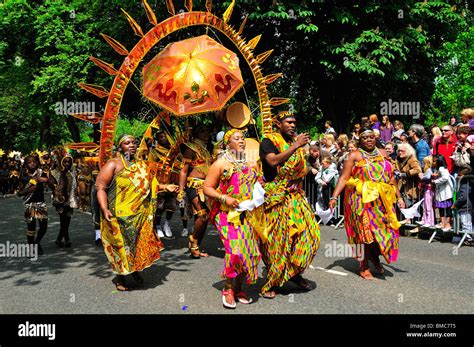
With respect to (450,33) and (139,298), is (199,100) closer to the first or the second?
(139,298)

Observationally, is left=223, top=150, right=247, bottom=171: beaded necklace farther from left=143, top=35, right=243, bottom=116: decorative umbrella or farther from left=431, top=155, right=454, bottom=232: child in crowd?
left=431, top=155, right=454, bottom=232: child in crowd

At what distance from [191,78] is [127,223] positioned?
2960 millimetres

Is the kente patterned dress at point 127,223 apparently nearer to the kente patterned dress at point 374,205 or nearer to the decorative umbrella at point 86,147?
the decorative umbrella at point 86,147

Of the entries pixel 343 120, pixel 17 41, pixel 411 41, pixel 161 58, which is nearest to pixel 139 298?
pixel 161 58

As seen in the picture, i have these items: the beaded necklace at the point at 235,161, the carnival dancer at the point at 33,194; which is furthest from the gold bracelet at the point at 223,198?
the carnival dancer at the point at 33,194

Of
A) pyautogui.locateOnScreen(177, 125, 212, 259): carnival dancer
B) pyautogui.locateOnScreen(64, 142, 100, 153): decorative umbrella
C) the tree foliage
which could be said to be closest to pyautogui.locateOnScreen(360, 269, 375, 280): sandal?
pyautogui.locateOnScreen(177, 125, 212, 259): carnival dancer

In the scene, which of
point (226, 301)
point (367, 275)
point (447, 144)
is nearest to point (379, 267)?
point (367, 275)

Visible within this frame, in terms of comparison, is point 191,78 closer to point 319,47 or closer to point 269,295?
point 269,295

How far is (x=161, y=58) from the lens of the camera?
810 cm

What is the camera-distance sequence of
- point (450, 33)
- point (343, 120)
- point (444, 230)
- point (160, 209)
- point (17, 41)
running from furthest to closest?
point (17, 41)
point (343, 120)
point (450, 33)
point (160, 209)
point (444, 230)

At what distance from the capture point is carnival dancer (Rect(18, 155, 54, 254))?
8.25 meters

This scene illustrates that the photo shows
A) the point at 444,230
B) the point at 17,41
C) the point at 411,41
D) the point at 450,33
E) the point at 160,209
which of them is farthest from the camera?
the point at 17,41

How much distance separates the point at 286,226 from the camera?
5.59 meters

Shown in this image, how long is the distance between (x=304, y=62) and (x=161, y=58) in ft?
35.5
